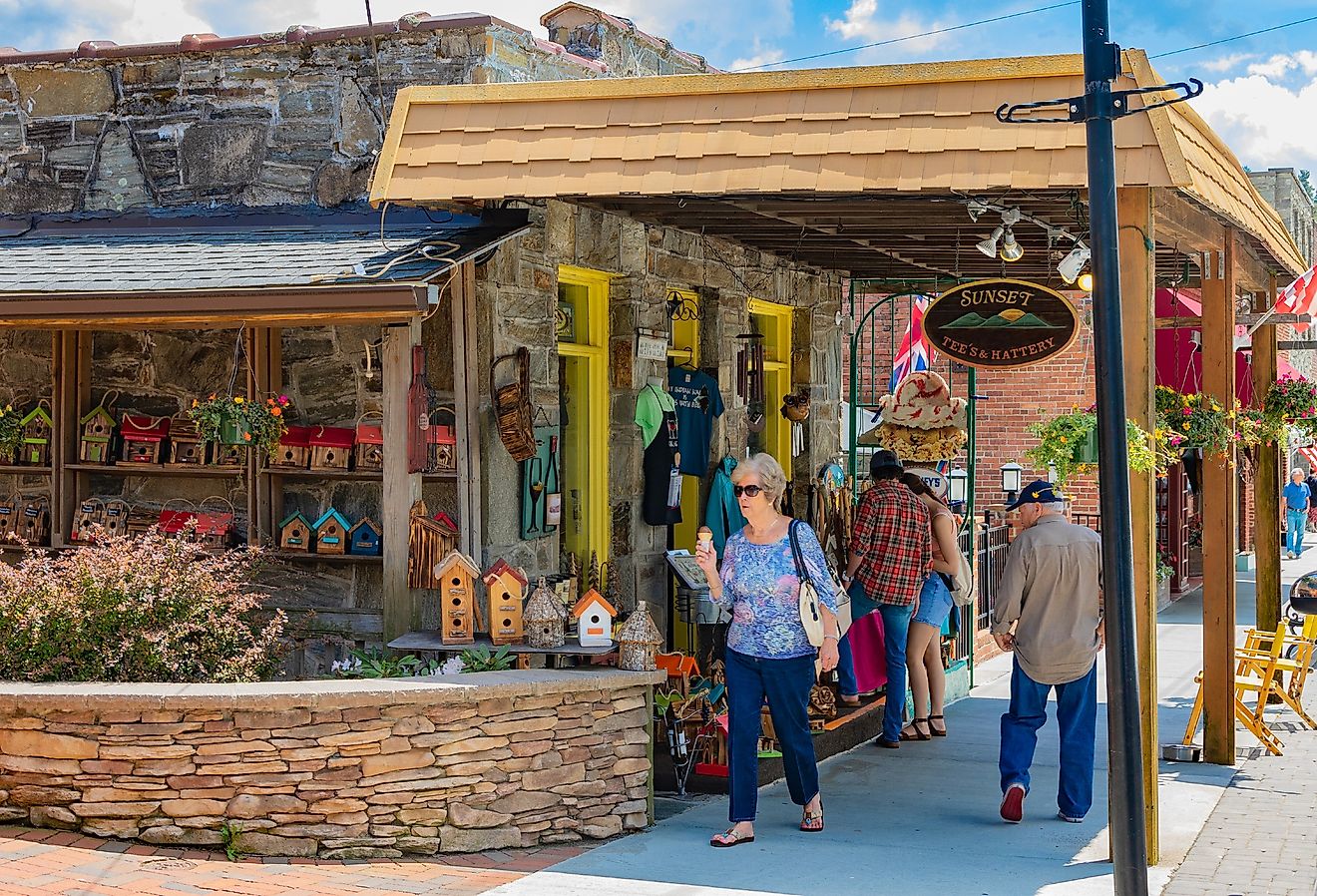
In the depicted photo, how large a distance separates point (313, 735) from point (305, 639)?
6.14 ft

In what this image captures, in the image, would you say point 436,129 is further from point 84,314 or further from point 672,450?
point 672,450

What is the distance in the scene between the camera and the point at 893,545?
9305 mm

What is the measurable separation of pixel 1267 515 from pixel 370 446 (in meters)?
6.54

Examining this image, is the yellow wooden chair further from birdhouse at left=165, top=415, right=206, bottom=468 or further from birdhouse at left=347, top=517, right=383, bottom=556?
birdhouse at left=165, top=415, right=206, bottom=468

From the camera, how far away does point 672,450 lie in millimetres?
9766

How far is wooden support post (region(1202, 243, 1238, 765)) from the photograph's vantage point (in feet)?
29.2

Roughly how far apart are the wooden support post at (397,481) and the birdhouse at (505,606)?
582mm

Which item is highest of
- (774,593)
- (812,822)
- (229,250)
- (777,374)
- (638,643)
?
(229,250)

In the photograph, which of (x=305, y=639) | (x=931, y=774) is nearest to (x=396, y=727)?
(x=305, y=639)

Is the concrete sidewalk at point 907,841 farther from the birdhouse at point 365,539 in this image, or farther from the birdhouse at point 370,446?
the birdhouse at point 370,446

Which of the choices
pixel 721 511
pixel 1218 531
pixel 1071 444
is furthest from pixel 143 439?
pixel 1218 531

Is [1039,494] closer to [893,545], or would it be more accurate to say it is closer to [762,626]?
[762,626]

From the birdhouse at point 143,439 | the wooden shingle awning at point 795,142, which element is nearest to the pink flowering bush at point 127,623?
the birdhouse at point 143,439

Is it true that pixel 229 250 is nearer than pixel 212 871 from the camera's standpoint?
No
